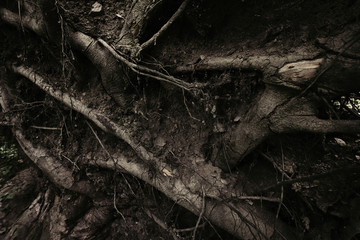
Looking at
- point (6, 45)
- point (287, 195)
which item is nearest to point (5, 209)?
point (6, 45)

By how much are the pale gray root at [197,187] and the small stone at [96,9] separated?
912 mm

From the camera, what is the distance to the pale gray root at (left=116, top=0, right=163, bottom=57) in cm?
172

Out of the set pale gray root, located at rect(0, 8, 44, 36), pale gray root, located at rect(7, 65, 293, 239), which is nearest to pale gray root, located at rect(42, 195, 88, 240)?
pale gray root, located at rect(7, 65, 293, 239)

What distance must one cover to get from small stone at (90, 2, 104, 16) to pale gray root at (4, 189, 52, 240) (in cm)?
214

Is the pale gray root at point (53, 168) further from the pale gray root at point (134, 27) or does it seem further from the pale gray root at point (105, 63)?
the pale gray root at point (134, 27)

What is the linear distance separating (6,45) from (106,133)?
6.08 feet

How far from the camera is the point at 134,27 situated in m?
1.77

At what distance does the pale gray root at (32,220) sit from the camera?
2.33 meters

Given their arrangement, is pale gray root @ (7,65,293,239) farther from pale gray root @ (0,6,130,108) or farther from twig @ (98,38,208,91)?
twig @ (98,38,208,91)

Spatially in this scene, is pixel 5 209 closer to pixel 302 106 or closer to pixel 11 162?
pixel 11 162

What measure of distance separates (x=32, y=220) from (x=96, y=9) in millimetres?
2503

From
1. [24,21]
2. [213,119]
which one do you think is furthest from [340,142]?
[24,21]

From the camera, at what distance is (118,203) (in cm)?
221

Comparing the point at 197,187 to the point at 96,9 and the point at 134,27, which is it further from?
the point at 96,9
